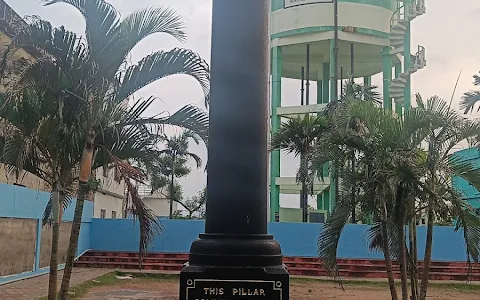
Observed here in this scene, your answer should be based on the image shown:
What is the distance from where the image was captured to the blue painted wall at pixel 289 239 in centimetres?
2308

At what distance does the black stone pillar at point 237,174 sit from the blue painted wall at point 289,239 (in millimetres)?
20045

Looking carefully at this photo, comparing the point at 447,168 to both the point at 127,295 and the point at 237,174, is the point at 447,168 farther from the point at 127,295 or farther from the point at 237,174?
the point at 127,295

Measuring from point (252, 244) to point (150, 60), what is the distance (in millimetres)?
5808

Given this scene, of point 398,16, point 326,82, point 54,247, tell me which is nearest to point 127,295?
point 54,247

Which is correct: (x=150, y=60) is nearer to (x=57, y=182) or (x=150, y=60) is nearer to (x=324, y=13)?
(x=57, y=182)

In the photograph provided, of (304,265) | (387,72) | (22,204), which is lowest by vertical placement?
Answer: (304,265)

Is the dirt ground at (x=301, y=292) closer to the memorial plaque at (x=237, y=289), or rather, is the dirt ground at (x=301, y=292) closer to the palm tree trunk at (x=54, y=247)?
the palm tree trunk at (x=54, y=247)

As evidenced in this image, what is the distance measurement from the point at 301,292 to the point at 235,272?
47.4ft

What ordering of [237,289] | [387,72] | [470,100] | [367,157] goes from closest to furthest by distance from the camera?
[237,289]
[367,157]
[470,100]
[387,72]

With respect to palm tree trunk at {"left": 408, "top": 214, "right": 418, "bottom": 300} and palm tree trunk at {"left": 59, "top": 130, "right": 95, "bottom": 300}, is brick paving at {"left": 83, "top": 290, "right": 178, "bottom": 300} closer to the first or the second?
palm tree trunk at {"left": 59, "top": 130, "right": 95, "bottom": 300}

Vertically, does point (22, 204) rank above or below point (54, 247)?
above

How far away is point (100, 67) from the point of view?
790 centimetres

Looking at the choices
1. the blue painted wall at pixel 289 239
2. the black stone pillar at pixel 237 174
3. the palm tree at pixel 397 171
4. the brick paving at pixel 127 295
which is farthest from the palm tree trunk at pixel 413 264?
the blue painted wall at pixel 289 239

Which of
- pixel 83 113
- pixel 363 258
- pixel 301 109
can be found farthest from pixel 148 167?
pixel 301 109
